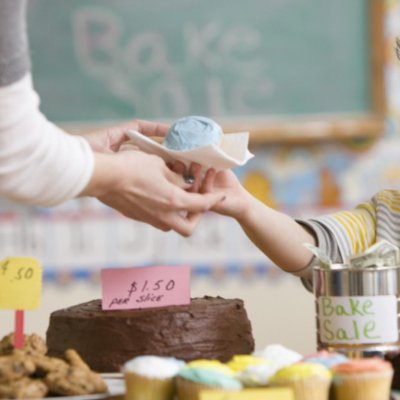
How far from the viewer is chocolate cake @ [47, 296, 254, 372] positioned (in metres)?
1.36

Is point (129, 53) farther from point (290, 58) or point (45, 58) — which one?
point (290, 58)

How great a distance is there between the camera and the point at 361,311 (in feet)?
4.16

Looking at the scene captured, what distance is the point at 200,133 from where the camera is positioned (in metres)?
1.41

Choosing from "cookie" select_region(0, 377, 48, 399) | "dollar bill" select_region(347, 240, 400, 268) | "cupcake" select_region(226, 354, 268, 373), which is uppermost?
"dollar bill" select_region(347, 240, 400, 268)

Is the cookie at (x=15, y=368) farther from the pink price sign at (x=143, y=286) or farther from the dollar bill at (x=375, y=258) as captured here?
the dollar bill at (x=375, y=258)

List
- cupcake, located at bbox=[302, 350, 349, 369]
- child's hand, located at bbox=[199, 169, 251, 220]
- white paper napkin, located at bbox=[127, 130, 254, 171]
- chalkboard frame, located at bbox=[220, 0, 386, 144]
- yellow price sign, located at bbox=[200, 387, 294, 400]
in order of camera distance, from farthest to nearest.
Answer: chalkboard frame, located at bbox=[220, 0, 386, 144] < child's hand, located at bbox=[199, 169, 251, 220] < white paper napkin, located at bbox=[127, 130, 254, 171] < cupcake, located at bbox=[302, 350, 349, 369] < yellow price sign, located at bbox=[200, 387, 294, 400]

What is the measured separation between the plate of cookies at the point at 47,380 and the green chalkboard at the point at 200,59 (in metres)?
1.67

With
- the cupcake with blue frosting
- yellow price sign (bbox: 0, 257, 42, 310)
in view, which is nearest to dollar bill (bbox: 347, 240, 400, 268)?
the cupcake with blue frosting

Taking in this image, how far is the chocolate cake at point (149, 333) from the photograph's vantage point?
1360mm

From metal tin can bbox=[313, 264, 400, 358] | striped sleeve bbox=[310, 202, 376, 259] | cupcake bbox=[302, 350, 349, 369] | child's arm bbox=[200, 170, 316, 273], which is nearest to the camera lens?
cupcake bbox=[302, 350, 349, 369]

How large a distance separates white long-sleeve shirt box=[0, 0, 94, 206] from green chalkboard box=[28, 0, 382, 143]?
1.57m

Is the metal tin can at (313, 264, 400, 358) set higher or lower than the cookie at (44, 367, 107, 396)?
higher

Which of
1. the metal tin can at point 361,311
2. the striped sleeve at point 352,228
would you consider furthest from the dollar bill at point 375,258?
the striped sleeve at point 352,228

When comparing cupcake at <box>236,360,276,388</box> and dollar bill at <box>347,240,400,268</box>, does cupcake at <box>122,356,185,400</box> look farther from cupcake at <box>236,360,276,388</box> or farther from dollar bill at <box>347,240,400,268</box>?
dollar bill at <box>347,240,400,268</box>
